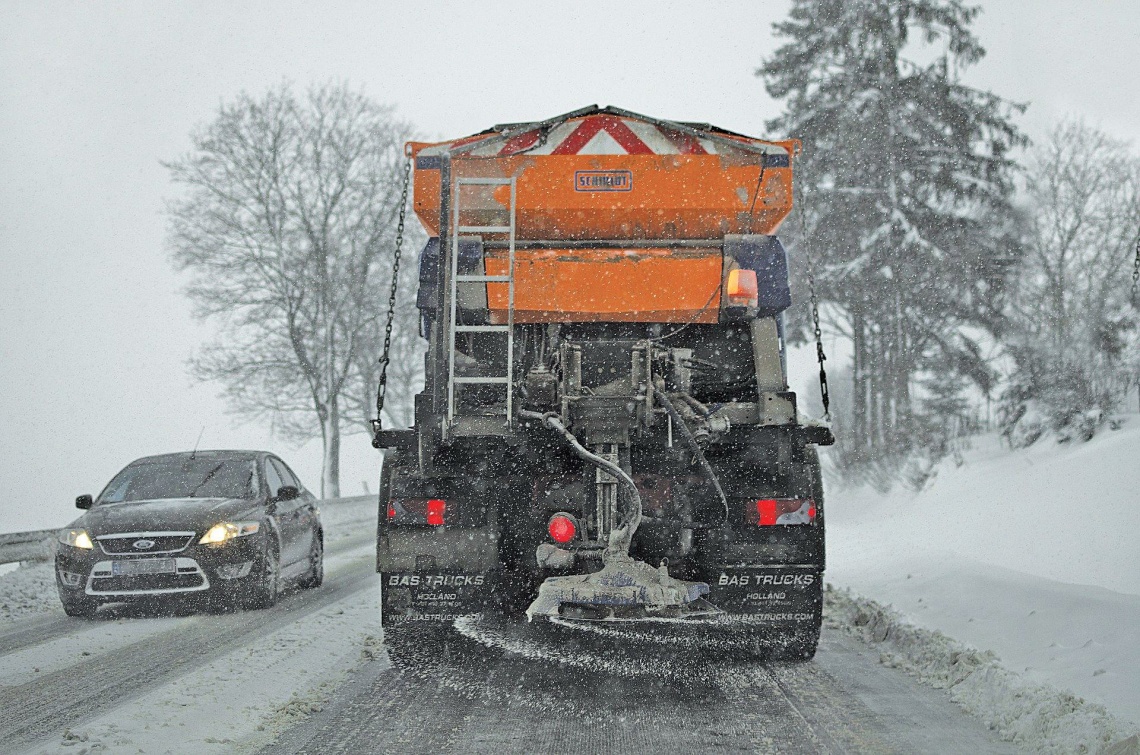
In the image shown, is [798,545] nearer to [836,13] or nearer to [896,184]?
[896,184]

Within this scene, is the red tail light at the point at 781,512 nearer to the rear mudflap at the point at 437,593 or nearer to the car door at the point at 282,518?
the rear mudflap at the point at 437,593

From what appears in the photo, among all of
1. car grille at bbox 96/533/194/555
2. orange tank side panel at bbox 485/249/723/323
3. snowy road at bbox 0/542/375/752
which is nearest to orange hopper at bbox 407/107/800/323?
orange tank side panel at bbox 485/249/723/323

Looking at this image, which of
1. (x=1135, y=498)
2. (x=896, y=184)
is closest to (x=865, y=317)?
(x=896, y=184)

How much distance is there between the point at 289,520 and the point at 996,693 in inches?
273

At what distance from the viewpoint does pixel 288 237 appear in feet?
96.8

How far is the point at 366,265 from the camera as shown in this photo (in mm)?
30172

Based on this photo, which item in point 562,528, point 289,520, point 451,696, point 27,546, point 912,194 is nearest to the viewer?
point 451,696

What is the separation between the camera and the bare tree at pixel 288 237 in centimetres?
2897

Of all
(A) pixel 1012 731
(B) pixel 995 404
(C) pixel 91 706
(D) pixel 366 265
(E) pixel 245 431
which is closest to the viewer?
(A) pixel 1012 731

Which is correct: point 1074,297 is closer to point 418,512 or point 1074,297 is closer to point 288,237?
point 288,237

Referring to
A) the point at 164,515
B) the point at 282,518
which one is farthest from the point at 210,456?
the point at 164,515

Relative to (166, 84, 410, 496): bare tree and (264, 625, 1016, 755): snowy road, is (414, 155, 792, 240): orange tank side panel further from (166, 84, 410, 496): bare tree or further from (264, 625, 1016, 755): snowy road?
(166, 84, 410, 496): bare tree

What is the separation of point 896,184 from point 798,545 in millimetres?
18083

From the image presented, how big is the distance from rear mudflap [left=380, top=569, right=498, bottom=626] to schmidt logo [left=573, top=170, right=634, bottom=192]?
240 centimetres
